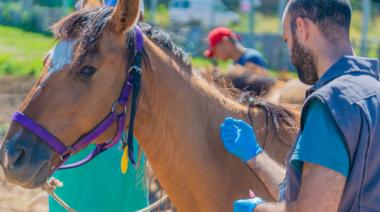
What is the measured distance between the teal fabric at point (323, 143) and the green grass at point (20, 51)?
1065cm

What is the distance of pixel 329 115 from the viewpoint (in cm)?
210

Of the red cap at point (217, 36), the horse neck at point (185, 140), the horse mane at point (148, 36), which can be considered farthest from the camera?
the red cap at point (217, 36)

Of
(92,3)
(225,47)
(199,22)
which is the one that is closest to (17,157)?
(92,3)

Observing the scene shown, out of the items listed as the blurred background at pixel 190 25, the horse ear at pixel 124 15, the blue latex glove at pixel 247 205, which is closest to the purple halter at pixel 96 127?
the horse ear at pixel 124 15

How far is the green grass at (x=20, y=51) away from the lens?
1505 cm

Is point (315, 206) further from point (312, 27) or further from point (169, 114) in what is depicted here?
point (169, 114)

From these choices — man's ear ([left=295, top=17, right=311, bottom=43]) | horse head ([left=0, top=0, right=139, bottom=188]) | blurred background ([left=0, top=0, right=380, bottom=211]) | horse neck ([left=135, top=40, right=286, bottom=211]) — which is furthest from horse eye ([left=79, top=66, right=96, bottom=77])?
blurred background ([left=0, top=0, right=380, bottom=211])

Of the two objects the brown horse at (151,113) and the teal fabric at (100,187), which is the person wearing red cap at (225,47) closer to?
the teal fabric at (100,187)

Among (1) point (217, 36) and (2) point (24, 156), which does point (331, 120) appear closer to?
(2) point (24, 156)

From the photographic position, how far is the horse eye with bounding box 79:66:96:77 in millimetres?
2990

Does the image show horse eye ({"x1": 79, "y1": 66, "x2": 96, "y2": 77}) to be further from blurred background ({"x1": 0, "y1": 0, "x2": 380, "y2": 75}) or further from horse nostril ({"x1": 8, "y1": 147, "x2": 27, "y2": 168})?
blurred background ({"x1": 0, "y1": 0, "x2": 380, "y2": 75})

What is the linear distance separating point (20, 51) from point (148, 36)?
50.2 feet

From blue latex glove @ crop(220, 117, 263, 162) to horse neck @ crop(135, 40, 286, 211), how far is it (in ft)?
0.50

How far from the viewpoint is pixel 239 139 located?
2.95 m
